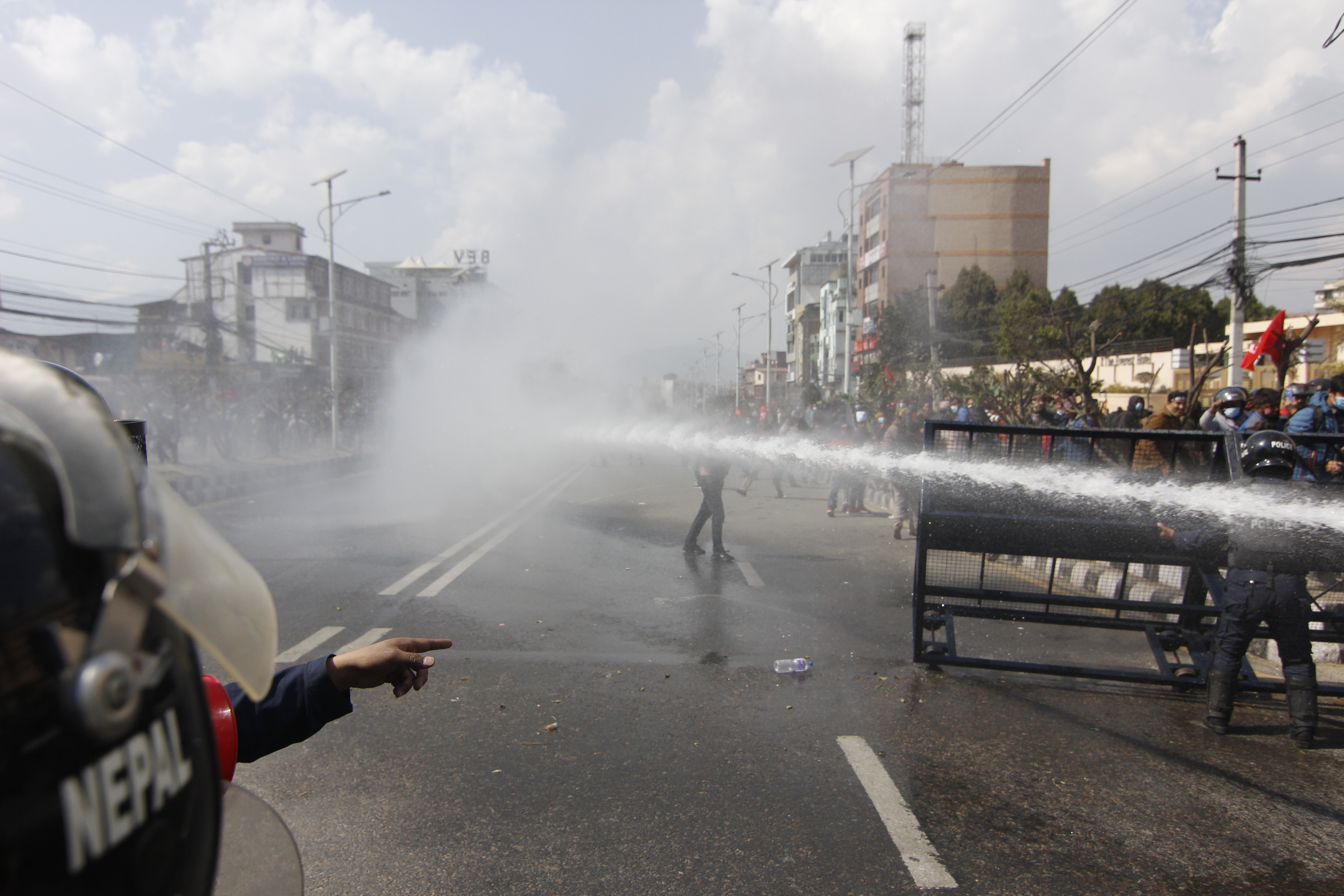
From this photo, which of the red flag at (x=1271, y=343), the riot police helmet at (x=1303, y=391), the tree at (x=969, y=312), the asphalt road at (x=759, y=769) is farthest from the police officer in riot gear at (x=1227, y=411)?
the tree at (x=969, y=312)

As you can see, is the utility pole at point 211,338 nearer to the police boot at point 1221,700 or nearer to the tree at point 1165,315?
the police boot at point 1221,700

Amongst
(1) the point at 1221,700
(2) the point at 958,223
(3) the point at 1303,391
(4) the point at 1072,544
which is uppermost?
(2) the point at 958,223

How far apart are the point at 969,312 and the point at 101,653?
168ft

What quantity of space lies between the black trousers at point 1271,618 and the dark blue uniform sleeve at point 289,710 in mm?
4688

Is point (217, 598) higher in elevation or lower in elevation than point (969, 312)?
lower

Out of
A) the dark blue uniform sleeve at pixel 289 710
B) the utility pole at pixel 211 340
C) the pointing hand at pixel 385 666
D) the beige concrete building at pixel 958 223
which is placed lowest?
the dark blue uniform sleeve at pixel 289 710

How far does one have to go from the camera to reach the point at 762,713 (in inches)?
186

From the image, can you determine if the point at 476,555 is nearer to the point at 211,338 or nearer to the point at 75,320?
the point at 75,320

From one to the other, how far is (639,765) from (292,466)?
703 inches

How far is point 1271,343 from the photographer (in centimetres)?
985

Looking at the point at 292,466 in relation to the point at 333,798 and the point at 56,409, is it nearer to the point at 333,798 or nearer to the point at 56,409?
the point at 333,798

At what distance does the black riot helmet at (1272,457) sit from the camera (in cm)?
450

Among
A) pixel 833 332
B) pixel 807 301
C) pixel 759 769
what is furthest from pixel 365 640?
pixel 807 301

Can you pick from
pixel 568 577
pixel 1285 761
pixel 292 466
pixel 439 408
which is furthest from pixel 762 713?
pixel 439 408
